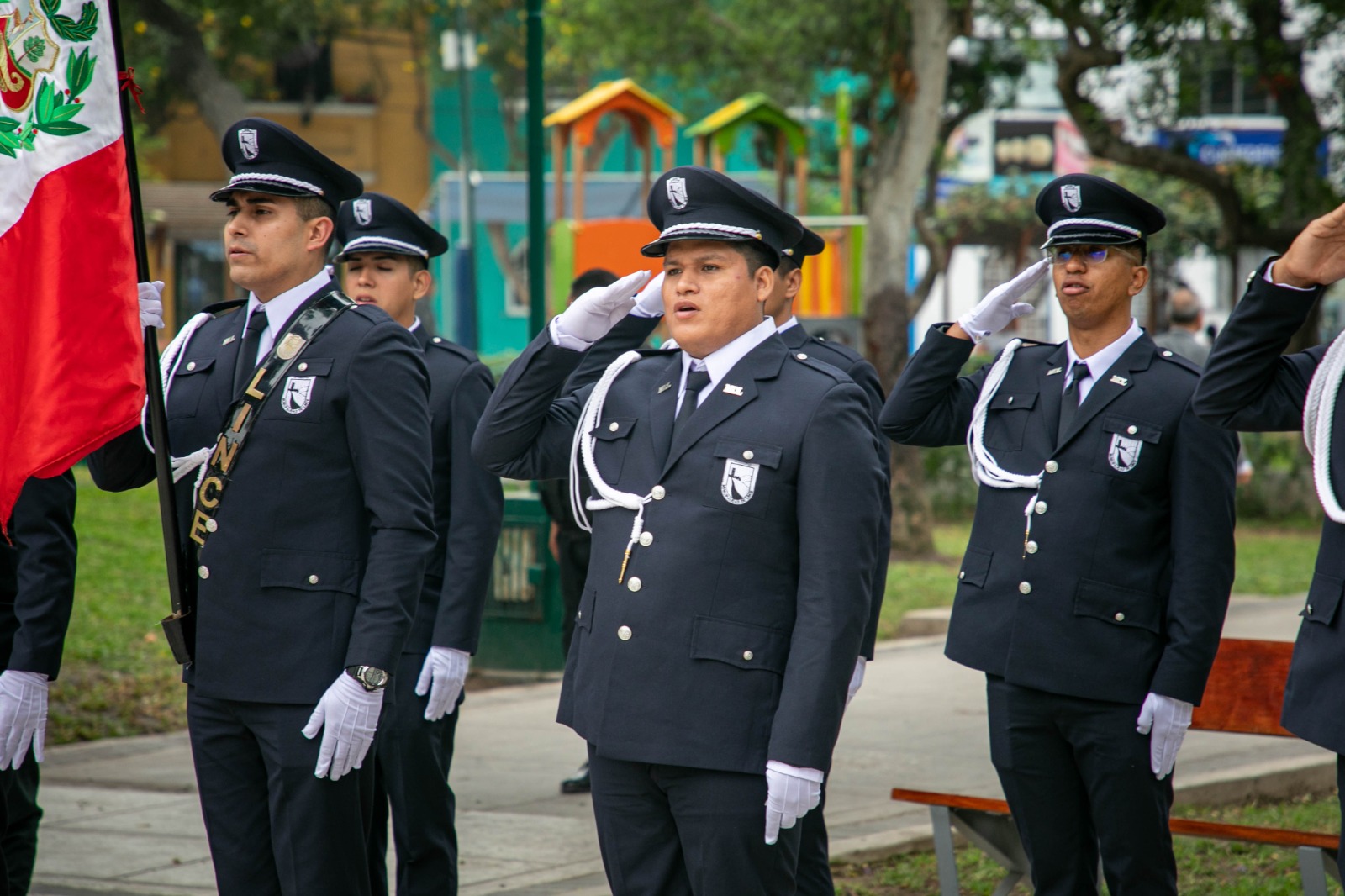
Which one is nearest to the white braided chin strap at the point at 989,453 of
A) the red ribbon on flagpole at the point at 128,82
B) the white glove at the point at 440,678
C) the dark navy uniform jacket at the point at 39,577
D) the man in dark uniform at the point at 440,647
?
the man in dark uniform at the point at 440,647

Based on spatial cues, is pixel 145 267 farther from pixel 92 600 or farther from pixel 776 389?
pixel 92 600

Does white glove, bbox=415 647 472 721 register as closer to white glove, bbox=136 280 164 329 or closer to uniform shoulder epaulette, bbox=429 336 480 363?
uniform shoulder epaulette, bbox=429 336 480 363

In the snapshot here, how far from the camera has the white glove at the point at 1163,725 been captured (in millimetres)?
4160

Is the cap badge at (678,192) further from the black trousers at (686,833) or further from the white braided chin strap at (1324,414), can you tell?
the white braided chin strap at (1324,414)

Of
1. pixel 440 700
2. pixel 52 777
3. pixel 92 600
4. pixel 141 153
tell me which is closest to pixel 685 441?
pixel 440 700

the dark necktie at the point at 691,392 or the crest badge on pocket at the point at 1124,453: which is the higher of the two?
the dark necktie at the point at 691,392

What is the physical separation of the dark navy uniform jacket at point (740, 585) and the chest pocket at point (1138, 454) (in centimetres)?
111

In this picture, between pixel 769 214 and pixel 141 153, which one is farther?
pixel 141 153

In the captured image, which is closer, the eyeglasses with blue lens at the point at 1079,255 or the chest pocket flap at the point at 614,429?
the chest pocket flap at the point at 614,429

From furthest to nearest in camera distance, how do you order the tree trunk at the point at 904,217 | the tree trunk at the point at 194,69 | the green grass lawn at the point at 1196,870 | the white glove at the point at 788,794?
the tree trunk at the point at 194,69
the tree trunk at the point at 904,217
the green grass lawn at the point at 1196,870
the white glove at the point at 788,794

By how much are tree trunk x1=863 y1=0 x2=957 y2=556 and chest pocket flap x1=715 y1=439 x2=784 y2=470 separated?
1138 centimetres

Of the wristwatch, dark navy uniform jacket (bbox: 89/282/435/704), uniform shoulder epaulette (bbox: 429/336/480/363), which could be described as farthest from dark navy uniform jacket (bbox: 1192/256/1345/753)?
uniform shoulder epaulette (bbox: 429/336/480/363)

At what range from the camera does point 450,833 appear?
16.8 ft

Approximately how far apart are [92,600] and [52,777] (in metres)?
4.68
